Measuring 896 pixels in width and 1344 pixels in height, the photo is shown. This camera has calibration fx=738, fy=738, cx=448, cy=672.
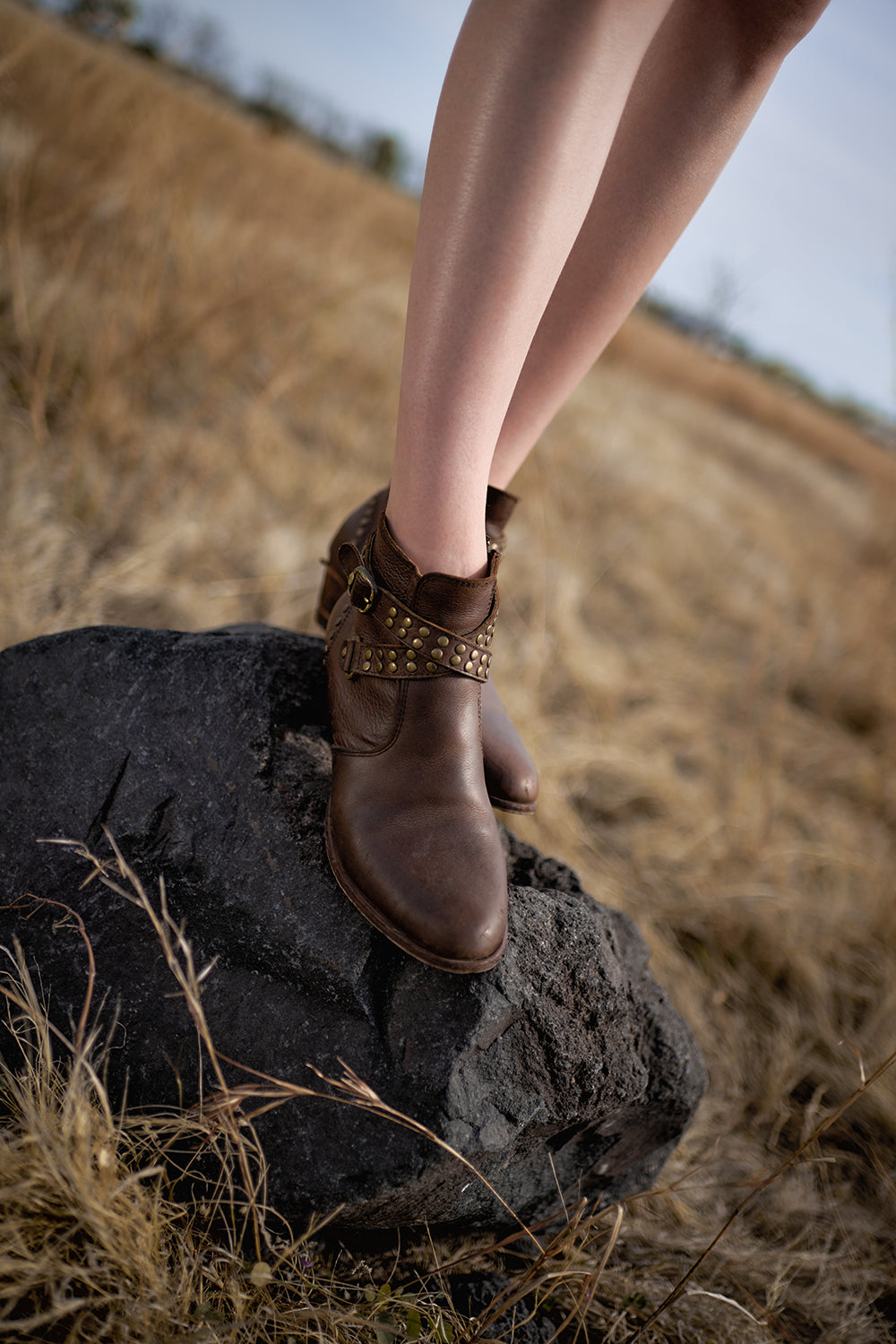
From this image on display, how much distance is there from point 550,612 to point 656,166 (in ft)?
6.06

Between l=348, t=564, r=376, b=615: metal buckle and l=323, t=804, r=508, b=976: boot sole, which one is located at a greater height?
l=348, t=564, r=376, b=615: metal buckle

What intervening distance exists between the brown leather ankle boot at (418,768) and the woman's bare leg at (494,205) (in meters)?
0.09

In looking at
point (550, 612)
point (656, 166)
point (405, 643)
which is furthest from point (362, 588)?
point (550, 612)

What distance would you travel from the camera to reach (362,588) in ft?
2.81

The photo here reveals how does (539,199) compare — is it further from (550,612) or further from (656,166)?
(550,612)

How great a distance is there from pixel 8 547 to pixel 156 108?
5.27 feet

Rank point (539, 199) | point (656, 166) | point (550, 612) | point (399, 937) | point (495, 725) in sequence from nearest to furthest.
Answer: point (539, 199), point (399, 937), point (656, 166), point (495, 725), point (550, 612)

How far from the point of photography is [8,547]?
4.91 ft

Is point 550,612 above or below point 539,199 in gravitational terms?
below

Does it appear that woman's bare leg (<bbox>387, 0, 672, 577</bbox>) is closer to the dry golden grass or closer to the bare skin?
the bare skin

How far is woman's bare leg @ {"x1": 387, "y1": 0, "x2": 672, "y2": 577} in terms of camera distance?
61 cm

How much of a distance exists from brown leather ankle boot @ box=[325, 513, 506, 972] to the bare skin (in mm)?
58

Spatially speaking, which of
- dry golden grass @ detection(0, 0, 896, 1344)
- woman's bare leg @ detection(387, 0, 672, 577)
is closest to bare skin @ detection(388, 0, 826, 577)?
woman's bare leg @ detection(387, 0, 672, 577)

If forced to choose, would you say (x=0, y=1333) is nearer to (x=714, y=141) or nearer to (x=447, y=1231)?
(x=447, y=1231)
